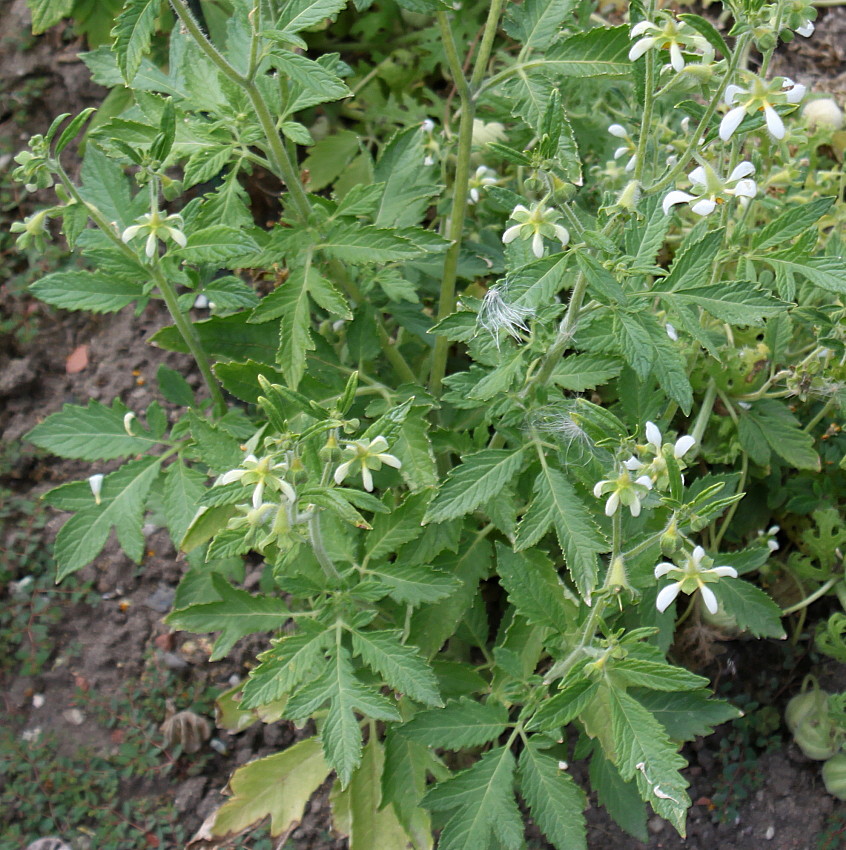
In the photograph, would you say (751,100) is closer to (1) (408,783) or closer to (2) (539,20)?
(2) (539,20)

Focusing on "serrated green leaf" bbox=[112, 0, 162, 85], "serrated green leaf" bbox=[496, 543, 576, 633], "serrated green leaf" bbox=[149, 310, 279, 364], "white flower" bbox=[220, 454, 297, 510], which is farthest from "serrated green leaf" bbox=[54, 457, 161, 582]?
"serrated green leaf" bbox=[112, 0, 162, 85]

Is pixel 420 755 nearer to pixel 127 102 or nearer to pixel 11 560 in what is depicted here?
pixel 11 560

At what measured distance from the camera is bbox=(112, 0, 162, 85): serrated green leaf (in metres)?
1.35

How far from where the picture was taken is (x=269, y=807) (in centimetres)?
204

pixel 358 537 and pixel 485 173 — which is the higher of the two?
pixel 485 173

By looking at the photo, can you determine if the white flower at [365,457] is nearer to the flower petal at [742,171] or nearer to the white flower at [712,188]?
the white flower at [712,188]

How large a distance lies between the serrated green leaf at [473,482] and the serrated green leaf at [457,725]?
0.42 metres

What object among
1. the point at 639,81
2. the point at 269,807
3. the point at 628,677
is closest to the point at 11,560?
the point at 269,807

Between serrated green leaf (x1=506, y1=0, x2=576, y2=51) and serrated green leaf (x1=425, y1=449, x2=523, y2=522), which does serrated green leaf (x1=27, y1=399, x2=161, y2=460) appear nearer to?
serrated green leaf (x1=425, y1=449, x2=523, y2=522)

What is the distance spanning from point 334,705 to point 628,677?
54 centimetres

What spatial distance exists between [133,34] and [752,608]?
1.70m

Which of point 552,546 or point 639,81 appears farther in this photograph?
point 552,546

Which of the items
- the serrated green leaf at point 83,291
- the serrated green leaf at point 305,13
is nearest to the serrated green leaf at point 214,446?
the serrated green leaf at point 83,291

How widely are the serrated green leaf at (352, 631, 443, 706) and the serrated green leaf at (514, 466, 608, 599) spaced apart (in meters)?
0.30
